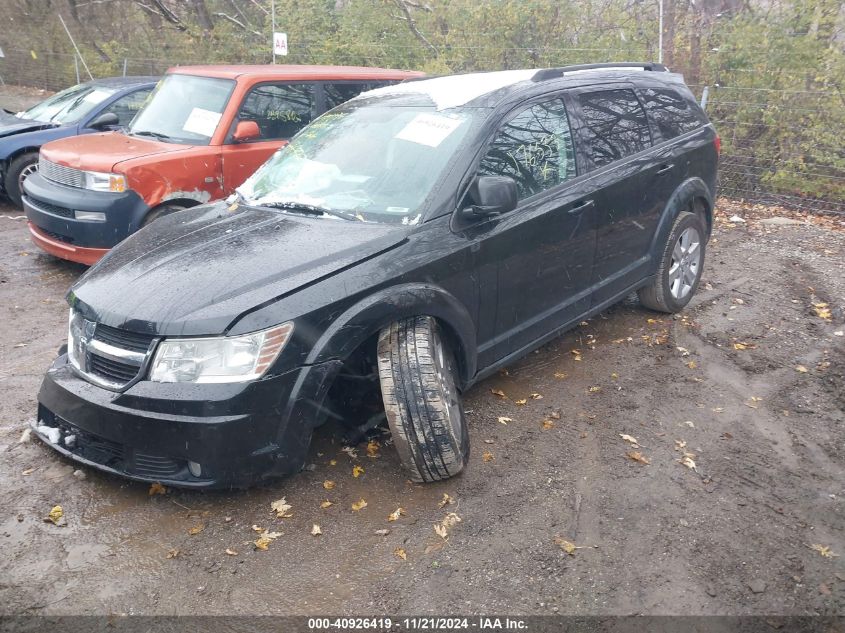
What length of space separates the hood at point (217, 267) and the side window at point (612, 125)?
1.76 m

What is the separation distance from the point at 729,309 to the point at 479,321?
3210 mm

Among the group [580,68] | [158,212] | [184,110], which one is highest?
[580,68]

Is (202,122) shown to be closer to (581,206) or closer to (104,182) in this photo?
(104,182)

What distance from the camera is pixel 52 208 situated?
6.64 meters

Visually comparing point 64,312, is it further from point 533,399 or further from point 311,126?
point 533,399

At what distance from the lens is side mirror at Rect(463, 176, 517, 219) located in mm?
3814

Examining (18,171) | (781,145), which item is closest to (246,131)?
(18,171)

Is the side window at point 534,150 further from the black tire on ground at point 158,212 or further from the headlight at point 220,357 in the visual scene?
the black tire on ground at point 158,212

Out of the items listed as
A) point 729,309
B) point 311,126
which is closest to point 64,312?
point 311,126

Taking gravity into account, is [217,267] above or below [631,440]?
above

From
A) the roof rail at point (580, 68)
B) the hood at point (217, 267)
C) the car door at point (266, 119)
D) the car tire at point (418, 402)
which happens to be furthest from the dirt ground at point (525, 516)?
the car door at point (266, 119)

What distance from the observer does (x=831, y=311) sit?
20.6 feet

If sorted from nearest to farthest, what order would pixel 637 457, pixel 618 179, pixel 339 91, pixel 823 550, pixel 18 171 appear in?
pixel 823 550, pixel 637 457, pixel 618 179, pixel 339 91, pixel 18 171

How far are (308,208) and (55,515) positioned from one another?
199 cm
